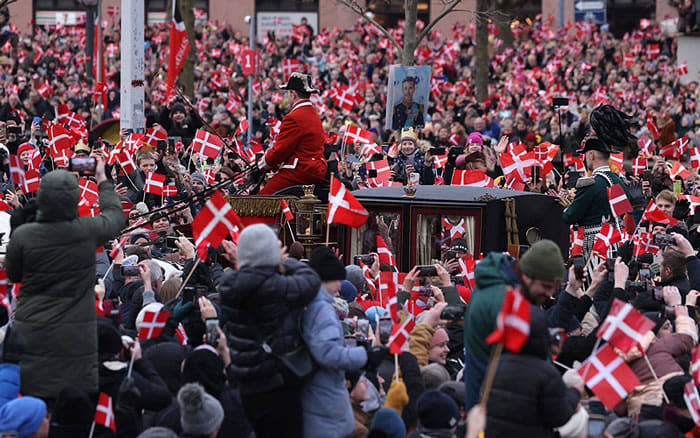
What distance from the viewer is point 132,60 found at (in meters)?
14.0

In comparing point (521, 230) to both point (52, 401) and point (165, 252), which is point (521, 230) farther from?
point (52, 401)

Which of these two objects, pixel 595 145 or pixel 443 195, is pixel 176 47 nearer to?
pixel 443 195

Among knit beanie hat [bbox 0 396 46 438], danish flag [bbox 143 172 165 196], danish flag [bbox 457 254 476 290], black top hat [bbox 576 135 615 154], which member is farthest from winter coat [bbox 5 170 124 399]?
danish flag [bbox 143 172 165 196]

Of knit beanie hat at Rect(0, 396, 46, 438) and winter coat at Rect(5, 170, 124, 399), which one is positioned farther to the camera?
winter coat at Rect(5, 170, 124, 399)

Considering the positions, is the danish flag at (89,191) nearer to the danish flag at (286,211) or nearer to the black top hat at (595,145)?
the danish flag at (286,211)

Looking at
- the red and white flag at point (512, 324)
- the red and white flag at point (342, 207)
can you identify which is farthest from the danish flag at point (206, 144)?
the red and white flag at point (512, 324)

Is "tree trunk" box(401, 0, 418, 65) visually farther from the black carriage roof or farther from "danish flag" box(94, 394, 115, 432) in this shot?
"danish flag" box(94, 394, 115, 432)

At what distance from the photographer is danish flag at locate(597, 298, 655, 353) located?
5754mm

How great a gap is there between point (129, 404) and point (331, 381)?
3.72 ft

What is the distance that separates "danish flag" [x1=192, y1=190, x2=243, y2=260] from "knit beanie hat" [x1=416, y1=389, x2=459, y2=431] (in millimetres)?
2427

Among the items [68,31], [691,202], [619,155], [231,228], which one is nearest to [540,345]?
[231,228]

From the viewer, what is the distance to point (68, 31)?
36500 millimetres

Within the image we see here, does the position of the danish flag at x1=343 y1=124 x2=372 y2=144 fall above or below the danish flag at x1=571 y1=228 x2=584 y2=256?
above

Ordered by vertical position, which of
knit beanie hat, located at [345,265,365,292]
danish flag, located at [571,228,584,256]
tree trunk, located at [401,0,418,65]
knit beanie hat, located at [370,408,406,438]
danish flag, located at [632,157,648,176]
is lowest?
knit beanie hat, located at [370,408,406,438]
